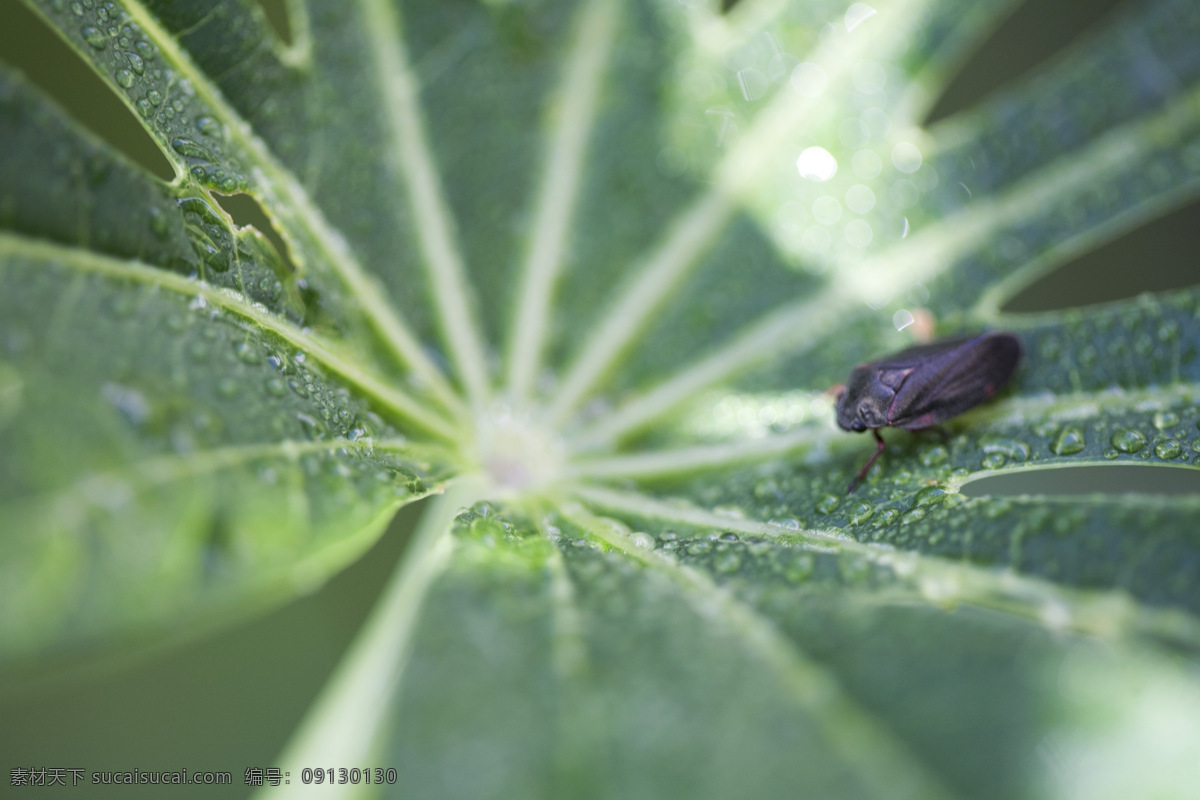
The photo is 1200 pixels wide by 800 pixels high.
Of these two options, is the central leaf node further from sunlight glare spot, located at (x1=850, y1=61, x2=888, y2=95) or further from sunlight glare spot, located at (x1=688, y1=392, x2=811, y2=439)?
sunlight glare spot, located at (x1=850, y1=61, x2=888, y2=95)

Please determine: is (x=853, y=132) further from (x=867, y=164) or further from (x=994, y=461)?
(x=994, y=461)

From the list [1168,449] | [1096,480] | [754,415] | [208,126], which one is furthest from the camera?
[1096,480]

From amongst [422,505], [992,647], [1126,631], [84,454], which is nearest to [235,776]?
[422,505]

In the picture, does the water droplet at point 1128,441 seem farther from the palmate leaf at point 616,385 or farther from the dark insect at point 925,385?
the dark insect at point 925,385

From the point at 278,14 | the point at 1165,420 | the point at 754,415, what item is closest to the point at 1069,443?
the point at 1165,420

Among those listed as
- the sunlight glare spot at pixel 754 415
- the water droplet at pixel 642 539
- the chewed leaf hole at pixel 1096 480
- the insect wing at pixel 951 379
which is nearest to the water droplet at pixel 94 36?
the water droplet at pixel 642 539
